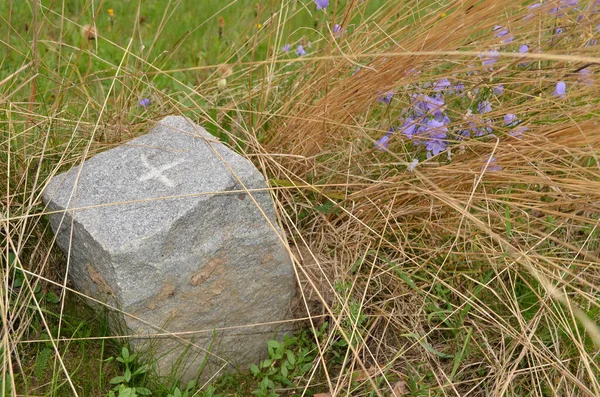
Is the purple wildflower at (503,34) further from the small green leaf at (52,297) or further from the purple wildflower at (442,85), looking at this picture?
the small green leaf at (52,297)

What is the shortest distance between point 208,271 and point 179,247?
0.11 meters

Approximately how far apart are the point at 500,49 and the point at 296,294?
0.97m

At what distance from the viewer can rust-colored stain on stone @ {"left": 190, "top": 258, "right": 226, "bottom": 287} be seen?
1.75 m

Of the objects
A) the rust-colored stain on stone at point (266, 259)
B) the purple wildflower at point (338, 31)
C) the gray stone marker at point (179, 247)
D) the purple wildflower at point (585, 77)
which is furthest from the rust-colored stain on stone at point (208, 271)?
the purple wildflower at point (585, 77)

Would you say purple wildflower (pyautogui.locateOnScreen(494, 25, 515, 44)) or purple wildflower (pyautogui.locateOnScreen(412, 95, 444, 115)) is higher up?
purple wildflower (pyautogui.locateOnScreen(494, 25, 515, 44))

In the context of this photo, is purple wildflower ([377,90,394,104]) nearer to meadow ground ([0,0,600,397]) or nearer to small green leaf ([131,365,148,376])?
meadow ground ([0,0,600,397])

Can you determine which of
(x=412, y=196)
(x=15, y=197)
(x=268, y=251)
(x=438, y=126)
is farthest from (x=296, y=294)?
(x=15, y=197)

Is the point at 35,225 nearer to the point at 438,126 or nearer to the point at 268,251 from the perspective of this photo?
the point at 268,251

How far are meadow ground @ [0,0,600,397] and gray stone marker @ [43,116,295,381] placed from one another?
8cm

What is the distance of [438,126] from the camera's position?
76.1 inches

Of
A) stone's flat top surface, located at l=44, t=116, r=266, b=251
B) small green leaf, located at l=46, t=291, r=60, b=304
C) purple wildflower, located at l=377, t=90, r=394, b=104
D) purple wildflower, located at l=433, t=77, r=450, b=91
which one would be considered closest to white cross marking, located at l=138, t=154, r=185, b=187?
stone's flat top surface, located at l=44, t=116, r=266, b=251

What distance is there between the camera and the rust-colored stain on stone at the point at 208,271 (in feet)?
5.73

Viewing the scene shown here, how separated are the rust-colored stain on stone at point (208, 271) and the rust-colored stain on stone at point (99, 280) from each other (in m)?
0.21

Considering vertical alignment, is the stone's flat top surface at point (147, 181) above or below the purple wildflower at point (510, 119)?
above
